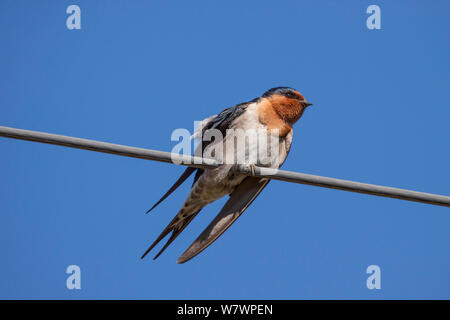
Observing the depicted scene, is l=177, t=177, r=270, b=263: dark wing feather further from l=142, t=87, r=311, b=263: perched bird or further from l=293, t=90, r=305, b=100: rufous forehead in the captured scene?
l=293, t=90, r=305, b=100: rufous forehead

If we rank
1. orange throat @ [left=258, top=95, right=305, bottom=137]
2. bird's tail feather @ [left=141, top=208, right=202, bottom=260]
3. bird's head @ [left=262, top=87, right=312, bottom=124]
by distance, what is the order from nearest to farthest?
1. bird's tail feather @ [left=141, top=208, right=202, bottom=260]
2. orange throat @ [left=258, top=95, right=305, bottom=137]
3. bird's head @ [left=262, top=87, right=312, bottom=124]

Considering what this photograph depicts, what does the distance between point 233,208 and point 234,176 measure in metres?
0.36

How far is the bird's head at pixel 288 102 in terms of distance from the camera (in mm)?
5988

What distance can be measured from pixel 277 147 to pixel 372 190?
7.00 feet

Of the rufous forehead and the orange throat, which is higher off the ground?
the rufous forehead

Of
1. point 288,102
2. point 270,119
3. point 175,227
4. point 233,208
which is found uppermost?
point 288,102

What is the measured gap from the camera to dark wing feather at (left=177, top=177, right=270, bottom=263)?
5.78 meters

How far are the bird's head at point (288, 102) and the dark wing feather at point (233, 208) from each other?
0.69 metres

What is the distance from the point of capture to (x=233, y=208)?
5961 millimetres

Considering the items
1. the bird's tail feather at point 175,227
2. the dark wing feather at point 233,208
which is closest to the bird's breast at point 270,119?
the dark wing feather at point 233,208

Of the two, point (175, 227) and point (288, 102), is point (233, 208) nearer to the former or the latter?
point (175, 227)

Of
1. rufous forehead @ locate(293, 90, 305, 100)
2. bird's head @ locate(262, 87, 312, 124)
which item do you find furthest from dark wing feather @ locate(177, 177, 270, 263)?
rufous forehead @ locate(293, 90, 305, 100)

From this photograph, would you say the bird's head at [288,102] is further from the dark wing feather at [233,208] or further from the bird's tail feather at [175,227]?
the bird's tail feather at [175,227]

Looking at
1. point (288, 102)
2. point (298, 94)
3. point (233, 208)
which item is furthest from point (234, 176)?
point (298, 94)
